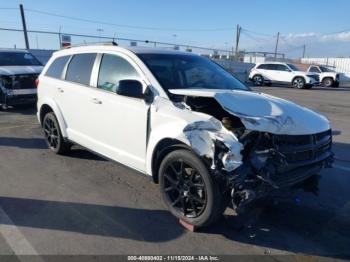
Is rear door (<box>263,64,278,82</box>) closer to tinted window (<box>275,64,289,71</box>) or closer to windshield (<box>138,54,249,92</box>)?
tinted window (<box>275,64,289,71</box>)

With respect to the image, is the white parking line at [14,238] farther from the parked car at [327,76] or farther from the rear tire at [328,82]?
the rear tire at [328,82]

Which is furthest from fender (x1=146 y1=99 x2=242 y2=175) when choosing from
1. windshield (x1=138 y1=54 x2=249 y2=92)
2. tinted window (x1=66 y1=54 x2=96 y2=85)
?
tinted window (x1=66 y1=54 x2=96 y2=85)

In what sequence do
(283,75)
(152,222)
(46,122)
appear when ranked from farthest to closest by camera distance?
(283,75), (46,122), (152,222)

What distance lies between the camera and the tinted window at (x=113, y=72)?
4.68m

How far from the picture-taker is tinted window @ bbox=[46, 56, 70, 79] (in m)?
6.22

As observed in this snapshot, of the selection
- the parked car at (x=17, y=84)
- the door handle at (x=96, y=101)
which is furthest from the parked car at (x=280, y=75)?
the door handle at (x=96, y=101)

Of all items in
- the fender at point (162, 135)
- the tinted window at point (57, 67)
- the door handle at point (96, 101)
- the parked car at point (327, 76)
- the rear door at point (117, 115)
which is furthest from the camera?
the parked car at point (327, 76)

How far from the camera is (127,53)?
4773mm

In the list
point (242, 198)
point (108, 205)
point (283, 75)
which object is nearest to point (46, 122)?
point (108, 205)

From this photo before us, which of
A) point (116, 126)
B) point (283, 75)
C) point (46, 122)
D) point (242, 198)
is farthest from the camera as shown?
point (283, 75)

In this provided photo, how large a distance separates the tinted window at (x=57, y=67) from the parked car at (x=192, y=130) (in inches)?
26.8

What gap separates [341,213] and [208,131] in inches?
82.1

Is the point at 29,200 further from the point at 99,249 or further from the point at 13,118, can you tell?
the point at 13,118

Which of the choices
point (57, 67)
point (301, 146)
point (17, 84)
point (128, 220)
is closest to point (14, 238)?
point (128, 220)
